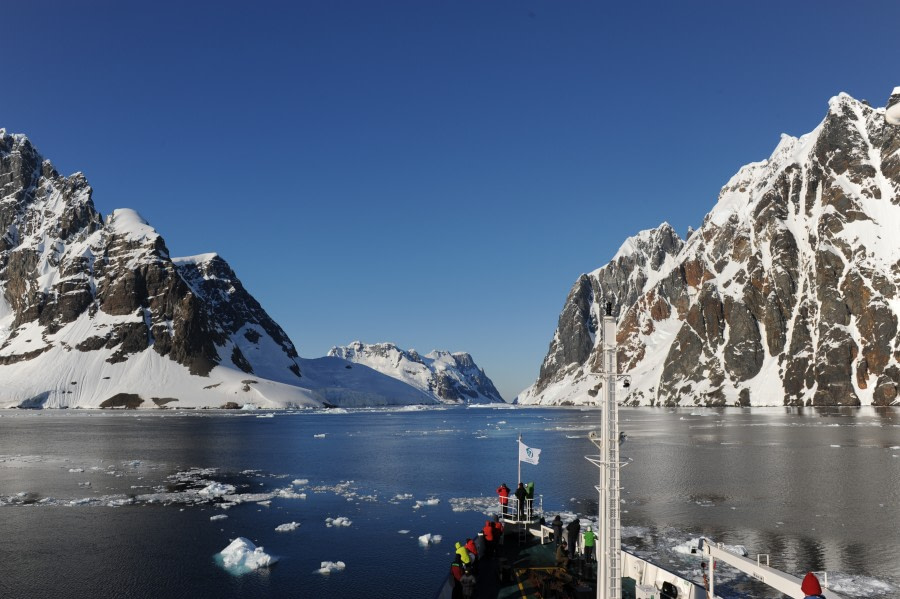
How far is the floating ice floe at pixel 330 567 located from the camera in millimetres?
36438

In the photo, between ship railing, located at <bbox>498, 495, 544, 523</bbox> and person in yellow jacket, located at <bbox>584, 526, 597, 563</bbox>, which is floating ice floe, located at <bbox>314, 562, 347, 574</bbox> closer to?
ship railing, located at <bbox>498, 495, 544, 523</bbox>

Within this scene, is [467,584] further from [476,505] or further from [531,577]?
[476,505]

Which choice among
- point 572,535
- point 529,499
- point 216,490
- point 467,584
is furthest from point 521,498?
point 216,490

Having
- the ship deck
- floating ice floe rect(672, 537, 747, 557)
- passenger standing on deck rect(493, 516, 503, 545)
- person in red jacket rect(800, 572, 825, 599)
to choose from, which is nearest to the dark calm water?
floating ice floe rect(672, 537, 747, 557)

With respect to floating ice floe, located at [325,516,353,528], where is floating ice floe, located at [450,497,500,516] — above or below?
below

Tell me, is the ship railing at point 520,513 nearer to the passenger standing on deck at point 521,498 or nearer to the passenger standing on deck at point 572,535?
the passenger standing on deck at point 521,498

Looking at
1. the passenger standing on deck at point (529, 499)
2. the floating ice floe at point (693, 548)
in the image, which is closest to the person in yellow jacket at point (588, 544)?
the passenger standing on deck at point (529, 499)

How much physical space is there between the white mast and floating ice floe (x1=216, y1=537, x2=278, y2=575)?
21.8 metres

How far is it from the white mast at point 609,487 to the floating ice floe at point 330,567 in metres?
18.3

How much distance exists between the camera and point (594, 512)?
51250mm

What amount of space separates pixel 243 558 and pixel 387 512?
16636 mm

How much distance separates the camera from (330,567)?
1452 inches

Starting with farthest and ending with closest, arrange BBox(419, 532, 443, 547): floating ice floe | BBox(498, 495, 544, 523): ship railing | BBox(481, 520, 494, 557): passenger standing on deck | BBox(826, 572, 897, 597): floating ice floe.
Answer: BBox(419, 532, 443, 547): floating ice floe
BBox(498, 495, 544, 523): ship railing
BBox(481, 520, 494, 557): passenger standing on deck
BBox(826, 572, 897, 597): floating ice floe

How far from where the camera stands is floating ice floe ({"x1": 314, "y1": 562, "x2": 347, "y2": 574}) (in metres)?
36.4
